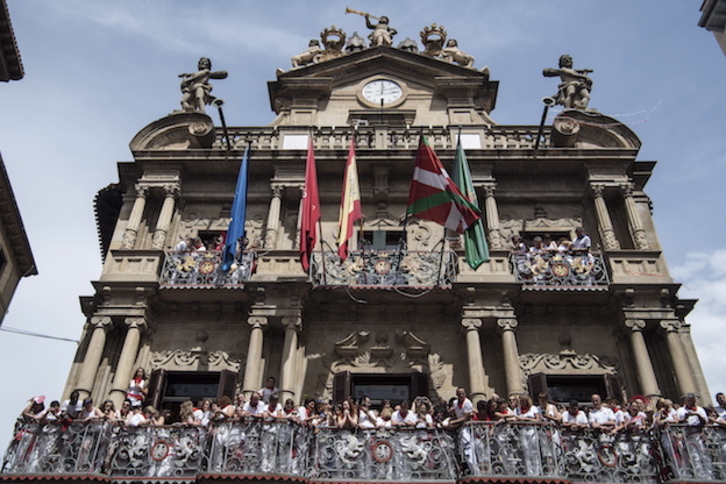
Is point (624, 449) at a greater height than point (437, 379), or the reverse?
point (437, 379)

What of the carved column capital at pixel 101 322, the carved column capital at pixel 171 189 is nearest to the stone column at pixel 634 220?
the carved column capital at pixel 171 189

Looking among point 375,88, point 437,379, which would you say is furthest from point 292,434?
point 375,88

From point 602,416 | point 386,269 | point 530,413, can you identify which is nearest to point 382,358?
point 386,269

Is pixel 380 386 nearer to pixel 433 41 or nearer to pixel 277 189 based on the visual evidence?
pixel 277 189

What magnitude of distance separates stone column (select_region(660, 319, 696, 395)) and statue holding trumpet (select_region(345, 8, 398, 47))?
45.2 feet

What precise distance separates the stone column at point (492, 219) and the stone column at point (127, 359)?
879cm

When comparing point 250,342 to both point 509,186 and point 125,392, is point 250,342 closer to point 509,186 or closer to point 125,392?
point 125,392

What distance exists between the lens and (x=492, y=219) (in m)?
17.8

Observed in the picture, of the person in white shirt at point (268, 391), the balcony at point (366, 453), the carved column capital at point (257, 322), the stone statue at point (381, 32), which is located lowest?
the balcony at point (366, 453)

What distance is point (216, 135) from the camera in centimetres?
2025

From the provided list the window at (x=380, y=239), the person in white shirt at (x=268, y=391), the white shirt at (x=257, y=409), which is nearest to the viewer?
the white shirt at (x=257, y=409)

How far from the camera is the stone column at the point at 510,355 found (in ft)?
48.1

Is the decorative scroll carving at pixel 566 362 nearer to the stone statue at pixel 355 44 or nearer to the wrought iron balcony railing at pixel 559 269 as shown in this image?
the wrought iron balcony railing at pixel 559 269

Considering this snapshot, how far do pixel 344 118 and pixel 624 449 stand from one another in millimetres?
13307
